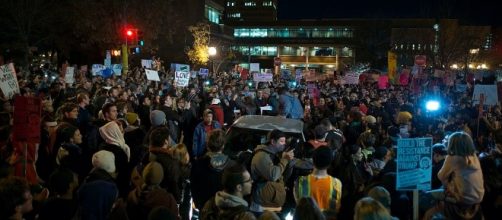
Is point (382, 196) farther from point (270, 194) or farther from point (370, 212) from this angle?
point (270, 194)

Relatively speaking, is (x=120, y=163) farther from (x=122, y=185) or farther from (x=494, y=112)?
(x=494, y=112)

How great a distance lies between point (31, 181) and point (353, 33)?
309 ft

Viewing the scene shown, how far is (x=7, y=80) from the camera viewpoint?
33.9 feet

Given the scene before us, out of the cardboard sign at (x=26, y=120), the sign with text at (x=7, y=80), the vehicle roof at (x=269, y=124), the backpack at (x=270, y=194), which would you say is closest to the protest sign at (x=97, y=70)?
the sign with text at (x=7, y=80)

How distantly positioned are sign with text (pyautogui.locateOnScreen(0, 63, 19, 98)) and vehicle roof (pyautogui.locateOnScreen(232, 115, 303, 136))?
4881mm

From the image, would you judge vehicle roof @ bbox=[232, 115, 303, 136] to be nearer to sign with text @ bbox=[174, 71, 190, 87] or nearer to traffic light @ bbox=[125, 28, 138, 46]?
sign with text @ bbox=[174, 71, 190, 87]

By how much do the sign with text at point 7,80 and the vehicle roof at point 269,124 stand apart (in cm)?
488

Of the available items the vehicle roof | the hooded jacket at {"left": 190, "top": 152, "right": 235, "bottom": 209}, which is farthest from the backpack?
the vehicle roof

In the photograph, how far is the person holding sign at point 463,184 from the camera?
16.7 ft

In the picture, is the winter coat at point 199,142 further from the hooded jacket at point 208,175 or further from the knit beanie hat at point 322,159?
the knit beanie hat at point 322,159

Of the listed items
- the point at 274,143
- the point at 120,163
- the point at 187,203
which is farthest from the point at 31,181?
the point at 274,143

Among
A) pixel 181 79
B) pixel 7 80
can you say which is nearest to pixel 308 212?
pixel 7 80

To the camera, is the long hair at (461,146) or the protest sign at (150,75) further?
the protest sign at (150,75)

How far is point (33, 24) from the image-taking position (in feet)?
119
